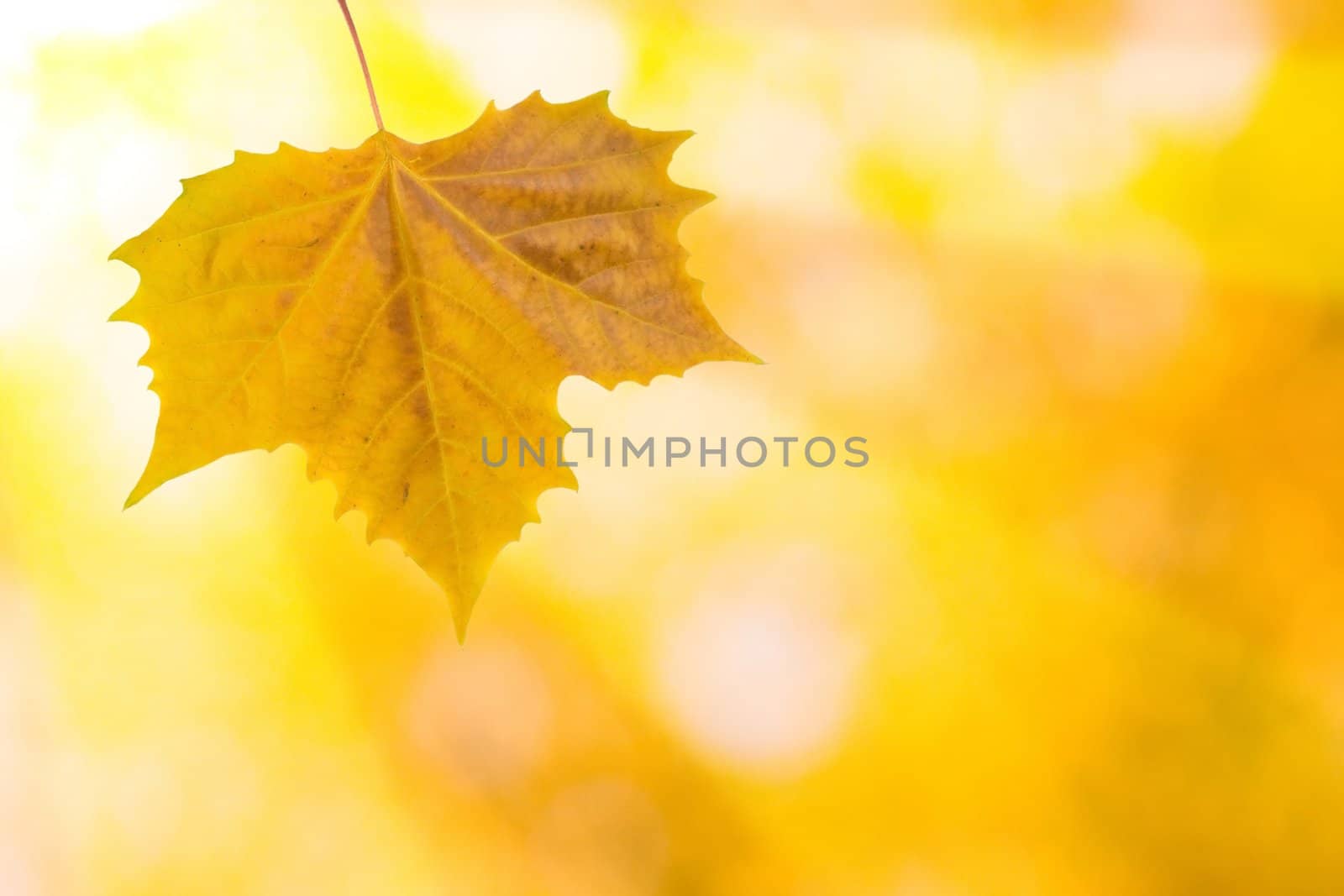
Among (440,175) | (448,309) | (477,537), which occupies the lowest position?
(477,537)

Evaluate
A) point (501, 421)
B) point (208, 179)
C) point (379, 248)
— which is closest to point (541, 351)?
point (501, 421)

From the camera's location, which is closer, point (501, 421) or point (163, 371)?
point (163, 371)

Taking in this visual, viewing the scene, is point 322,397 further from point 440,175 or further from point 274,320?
point 440,175

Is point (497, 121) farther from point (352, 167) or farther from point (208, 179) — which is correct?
→ point (208, 179)

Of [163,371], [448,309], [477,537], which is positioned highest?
[448,309]

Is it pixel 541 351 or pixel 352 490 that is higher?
pixel 541 351

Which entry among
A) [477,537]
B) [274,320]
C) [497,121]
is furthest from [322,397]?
[497,121]
